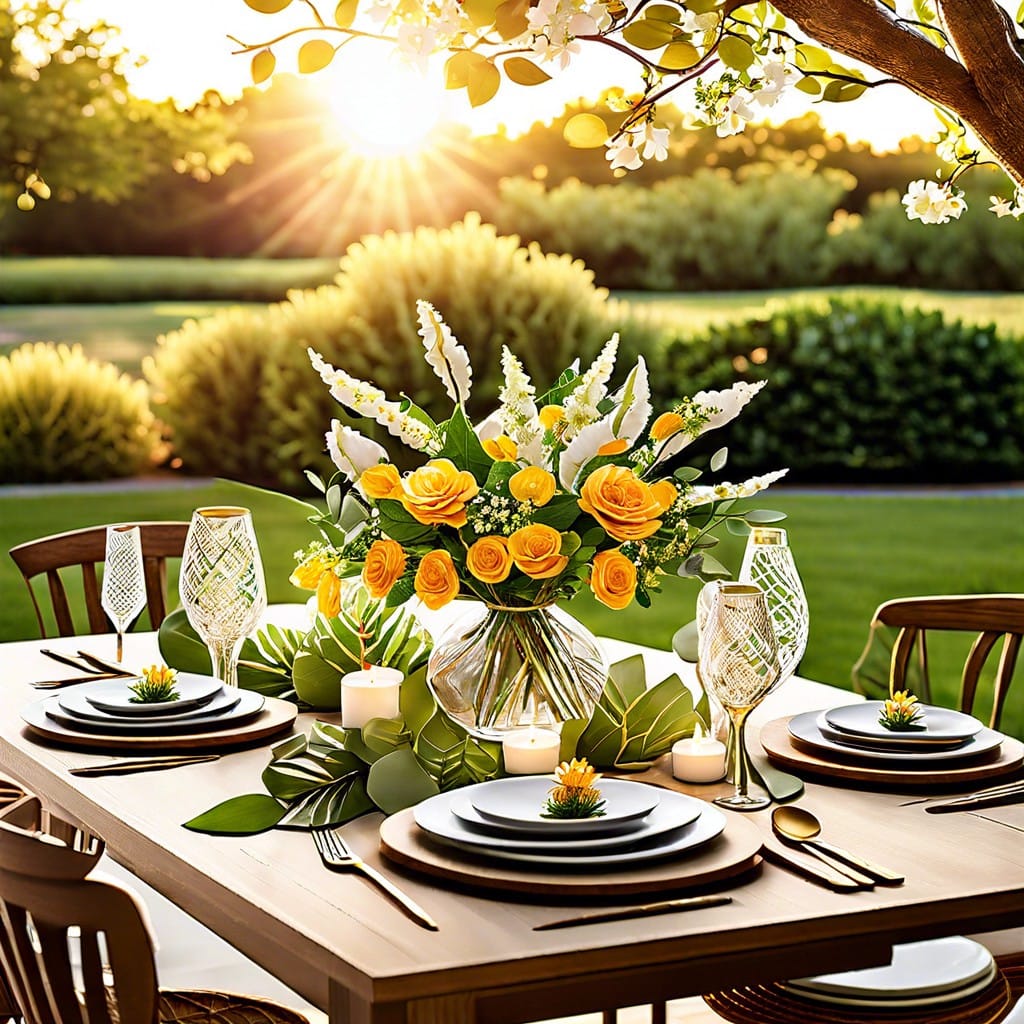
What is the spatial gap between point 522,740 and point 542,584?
187 millimetres

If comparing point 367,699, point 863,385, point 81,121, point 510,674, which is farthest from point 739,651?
point 81,121

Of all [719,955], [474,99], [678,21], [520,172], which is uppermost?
[520,172]

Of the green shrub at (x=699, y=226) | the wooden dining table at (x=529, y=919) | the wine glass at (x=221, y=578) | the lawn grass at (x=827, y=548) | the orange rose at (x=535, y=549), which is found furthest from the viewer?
the green shrub at (x=699, y=226)

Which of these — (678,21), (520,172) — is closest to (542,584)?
(678,21)

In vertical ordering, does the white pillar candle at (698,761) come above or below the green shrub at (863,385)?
below

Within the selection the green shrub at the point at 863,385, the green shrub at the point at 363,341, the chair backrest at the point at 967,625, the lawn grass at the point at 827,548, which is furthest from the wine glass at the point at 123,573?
the green shrub at the point at 863,385

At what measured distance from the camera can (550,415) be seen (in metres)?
1.96

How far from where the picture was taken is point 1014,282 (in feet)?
Result: 30.9

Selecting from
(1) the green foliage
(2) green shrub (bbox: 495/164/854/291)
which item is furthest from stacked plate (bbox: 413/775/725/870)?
(2) green shrub (bbox: 495/164/854/291)

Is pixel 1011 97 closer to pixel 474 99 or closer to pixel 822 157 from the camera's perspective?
pixel 474 99

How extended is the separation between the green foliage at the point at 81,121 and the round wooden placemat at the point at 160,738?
7194 millimetres

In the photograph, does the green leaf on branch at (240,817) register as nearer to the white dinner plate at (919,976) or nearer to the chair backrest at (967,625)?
the white dinner plate at (919,976)

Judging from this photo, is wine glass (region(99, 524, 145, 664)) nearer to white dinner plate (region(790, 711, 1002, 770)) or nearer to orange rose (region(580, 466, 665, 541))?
orange rose (region(580, 466, 665, 541))

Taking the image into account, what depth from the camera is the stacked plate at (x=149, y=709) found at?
2000 mm
